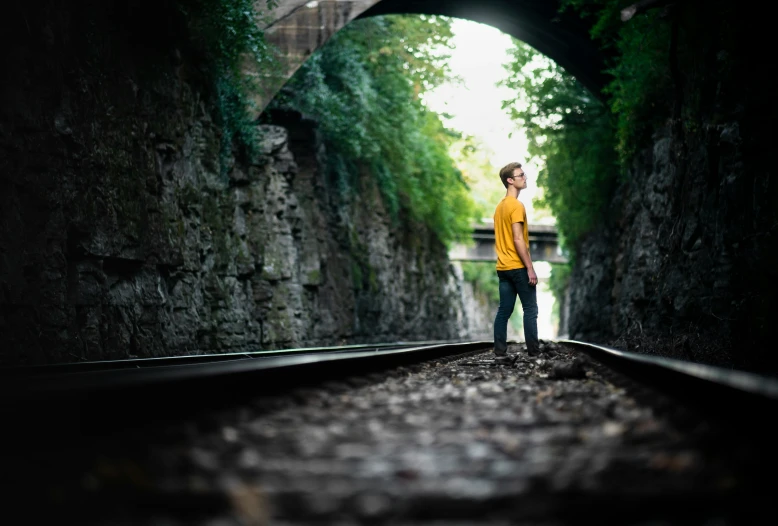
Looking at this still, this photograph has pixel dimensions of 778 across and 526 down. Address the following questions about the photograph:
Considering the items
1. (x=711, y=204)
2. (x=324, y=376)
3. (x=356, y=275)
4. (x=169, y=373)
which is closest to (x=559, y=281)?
(x=356, y=275)

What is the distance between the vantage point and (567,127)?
846 inches

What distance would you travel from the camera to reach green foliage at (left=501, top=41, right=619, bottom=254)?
2056 cm

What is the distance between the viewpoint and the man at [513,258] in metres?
8.25

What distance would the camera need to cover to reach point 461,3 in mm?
20609

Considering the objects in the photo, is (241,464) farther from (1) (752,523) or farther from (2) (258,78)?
(2) (258,78)

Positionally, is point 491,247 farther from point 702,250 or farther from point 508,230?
point 508,230

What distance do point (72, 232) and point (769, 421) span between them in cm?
750

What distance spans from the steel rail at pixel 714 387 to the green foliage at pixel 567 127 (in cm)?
1651

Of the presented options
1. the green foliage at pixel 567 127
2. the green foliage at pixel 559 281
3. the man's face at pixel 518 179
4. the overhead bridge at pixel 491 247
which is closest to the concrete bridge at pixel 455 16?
the green foliage at pixel 567 127

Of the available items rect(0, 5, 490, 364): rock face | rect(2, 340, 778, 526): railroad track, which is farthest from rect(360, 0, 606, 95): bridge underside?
rect(2, 340, 778, 526): railroad track

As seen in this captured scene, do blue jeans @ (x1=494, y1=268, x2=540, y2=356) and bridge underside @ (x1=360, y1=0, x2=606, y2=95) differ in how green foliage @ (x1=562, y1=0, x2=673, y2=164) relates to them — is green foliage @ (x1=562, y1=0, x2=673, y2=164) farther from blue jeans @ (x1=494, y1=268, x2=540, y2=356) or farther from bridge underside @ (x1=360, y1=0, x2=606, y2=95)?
blue jeans @ (x1=494, y1=268, x2=540, y2=356)

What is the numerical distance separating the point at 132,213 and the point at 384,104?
16.4 m

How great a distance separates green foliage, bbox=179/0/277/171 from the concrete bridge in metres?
1.10

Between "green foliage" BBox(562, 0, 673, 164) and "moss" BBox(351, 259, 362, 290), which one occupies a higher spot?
"green foliage" BBox(562, 0, 673, 164)
